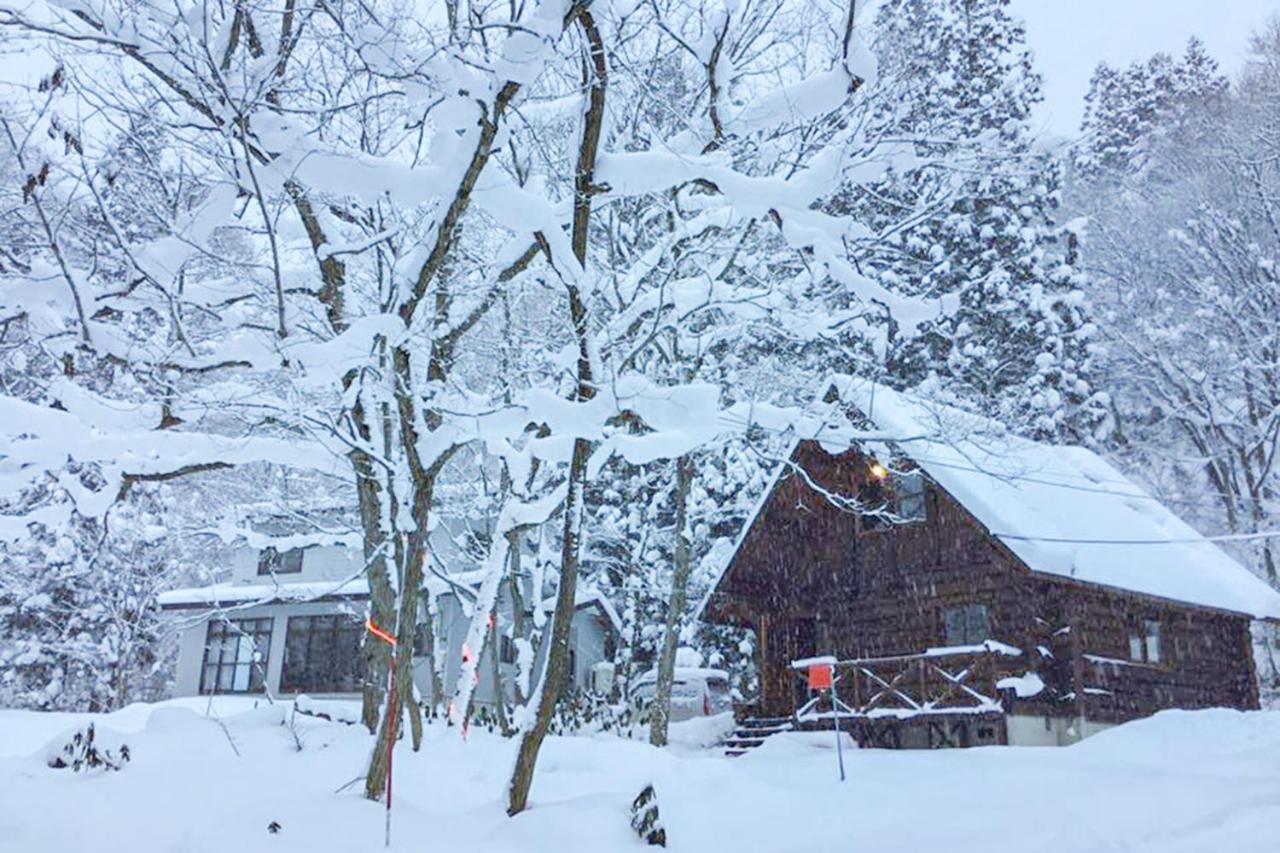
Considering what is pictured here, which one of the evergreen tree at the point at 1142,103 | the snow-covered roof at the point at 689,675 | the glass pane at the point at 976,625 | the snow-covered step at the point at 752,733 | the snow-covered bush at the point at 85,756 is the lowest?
the snow-covered step at the point at 752,733

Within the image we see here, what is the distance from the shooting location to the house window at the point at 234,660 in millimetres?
29000

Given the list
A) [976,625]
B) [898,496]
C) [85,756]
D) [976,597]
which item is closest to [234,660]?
[898,496]

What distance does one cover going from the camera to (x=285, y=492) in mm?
19688

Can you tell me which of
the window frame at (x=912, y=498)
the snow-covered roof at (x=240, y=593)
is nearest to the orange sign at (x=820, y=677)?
the window frame at (x=912, y=498)

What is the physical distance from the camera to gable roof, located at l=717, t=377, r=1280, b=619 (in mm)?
15984

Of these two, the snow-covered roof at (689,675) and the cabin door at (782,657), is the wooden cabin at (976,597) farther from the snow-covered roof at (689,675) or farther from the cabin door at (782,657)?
the snow-covered roof at (689,675)

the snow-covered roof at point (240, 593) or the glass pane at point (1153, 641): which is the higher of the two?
the snow-covered roof at point (240, 593)

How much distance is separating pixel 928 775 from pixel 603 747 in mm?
4367

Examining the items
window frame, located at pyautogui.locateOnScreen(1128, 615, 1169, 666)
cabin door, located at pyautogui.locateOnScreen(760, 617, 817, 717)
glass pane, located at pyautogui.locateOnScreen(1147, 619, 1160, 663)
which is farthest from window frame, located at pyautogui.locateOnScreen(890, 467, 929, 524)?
glass pane, located at pyautogui.locateOnScreen(1147, 619, 1160, 663)

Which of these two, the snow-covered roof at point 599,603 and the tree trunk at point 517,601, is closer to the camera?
the tree trunk at point 517,601

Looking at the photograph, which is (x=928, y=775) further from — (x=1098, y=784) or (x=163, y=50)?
(x=163, y=50)

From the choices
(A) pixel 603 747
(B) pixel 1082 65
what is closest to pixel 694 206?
(A) pixel 603 747

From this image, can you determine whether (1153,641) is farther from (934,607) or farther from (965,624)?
(934,607)

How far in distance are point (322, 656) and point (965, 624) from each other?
1812 centimetres
